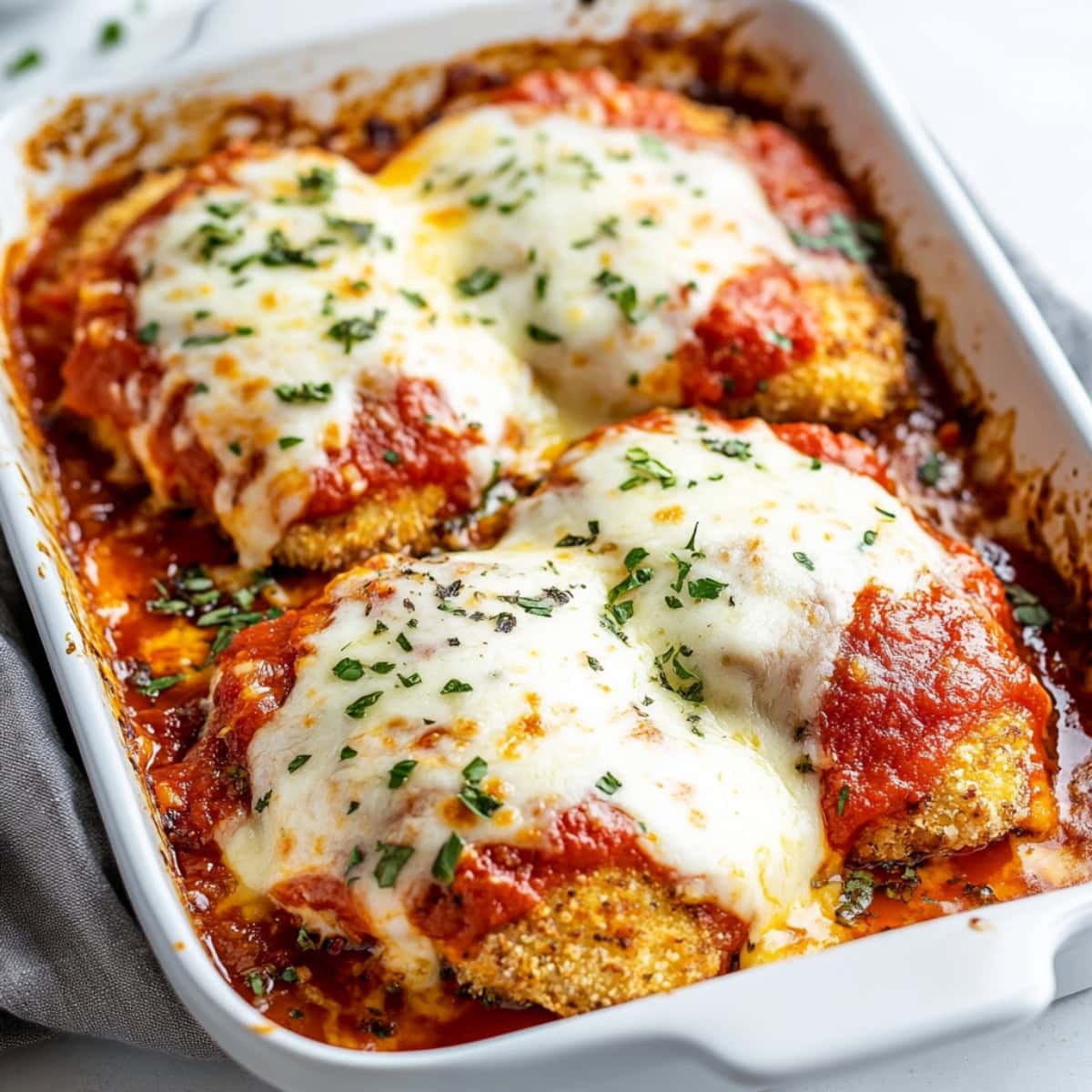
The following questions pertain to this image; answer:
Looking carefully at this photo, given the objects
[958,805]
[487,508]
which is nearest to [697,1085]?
[958,805]

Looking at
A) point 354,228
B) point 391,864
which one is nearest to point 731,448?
point 354,228

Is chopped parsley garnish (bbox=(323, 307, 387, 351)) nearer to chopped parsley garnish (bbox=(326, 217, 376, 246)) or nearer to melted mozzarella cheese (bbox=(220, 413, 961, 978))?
chopped parsley garnish (bbox=(326, 217, 376, 246))

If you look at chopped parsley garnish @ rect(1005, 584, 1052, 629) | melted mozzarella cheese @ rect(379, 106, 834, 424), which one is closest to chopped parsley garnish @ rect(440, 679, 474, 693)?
melted mozzarella cheese @ rect(379, 106, 834, 424)

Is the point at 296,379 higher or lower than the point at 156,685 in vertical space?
higher

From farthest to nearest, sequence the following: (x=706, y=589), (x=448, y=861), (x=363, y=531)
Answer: (x=363, y=531), (x=706, y=589), (x=448, y=861)

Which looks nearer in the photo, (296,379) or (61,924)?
(61,924)

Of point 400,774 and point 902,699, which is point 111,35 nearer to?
point 400,774

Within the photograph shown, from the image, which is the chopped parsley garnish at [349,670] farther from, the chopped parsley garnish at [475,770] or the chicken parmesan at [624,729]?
the chopped parsley garnish at [475,770]
